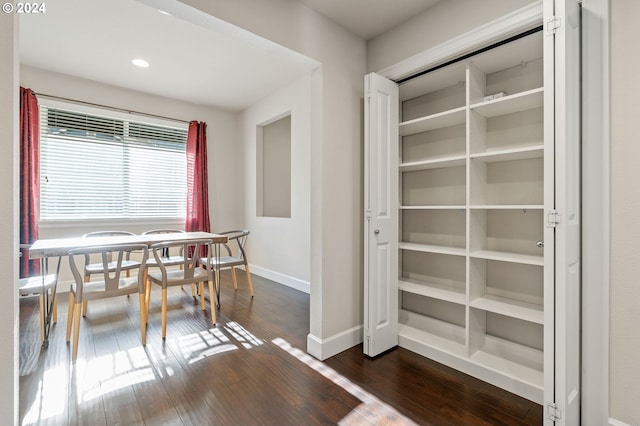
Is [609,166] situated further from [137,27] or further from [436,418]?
[137,27]

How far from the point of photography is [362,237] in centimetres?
249

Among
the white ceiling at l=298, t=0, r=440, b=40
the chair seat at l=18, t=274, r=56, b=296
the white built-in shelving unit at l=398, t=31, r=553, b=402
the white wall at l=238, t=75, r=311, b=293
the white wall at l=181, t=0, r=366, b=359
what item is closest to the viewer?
the white built-in shelving unit at l=398, t=31, r=553, b=402

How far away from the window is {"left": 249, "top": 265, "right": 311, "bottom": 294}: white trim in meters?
1.56

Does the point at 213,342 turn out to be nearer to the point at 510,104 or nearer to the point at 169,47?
the point at 510,104

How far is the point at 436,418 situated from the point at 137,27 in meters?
3.82

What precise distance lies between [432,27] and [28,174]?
456 cm

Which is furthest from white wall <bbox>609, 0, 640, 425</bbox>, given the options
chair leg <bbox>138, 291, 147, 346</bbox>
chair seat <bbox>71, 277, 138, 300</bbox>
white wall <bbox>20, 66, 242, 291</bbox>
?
white wall <bbox>20, 66, 242, 291</bbox>

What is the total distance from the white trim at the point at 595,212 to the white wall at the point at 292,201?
252 cm

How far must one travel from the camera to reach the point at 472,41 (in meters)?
1.90

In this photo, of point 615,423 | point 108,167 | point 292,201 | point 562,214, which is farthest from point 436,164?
point 108,167

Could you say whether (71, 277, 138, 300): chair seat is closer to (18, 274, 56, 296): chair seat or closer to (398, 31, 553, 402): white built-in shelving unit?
(18, 274, 56, 296): chair seat

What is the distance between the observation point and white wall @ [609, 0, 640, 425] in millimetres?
1389

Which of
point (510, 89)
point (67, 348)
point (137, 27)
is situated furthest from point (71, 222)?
point (510, 89)

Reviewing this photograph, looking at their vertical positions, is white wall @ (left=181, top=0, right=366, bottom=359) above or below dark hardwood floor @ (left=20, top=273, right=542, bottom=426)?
above
